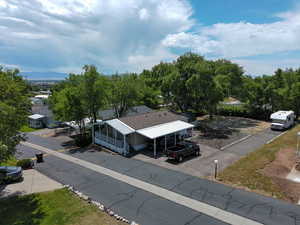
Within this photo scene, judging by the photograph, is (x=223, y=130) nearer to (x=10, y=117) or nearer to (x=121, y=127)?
(x=121, y=127)

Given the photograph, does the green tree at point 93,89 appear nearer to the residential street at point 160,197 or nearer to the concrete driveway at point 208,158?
the residential street at point 160,197

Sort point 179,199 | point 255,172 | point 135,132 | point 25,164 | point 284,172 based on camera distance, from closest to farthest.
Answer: point 179,199 → point 255,172 → point 284,172 → point 25,164 → point 135,132

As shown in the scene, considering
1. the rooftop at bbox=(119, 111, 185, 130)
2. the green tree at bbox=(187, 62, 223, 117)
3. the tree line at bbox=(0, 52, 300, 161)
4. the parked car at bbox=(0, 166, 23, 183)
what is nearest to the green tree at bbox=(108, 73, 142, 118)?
the tree line at bbox=(0, 52, 300, 161)

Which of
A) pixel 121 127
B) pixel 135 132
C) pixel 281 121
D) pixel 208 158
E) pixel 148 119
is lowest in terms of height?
pixel 208 158

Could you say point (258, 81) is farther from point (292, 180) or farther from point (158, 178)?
point (158, 178)

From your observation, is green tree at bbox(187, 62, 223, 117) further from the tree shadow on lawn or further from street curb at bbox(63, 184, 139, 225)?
the tree shadow on lawn

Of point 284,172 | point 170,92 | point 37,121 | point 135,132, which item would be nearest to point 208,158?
point 284,172

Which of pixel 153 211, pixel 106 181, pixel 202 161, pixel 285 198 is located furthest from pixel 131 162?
pixel 285 198
